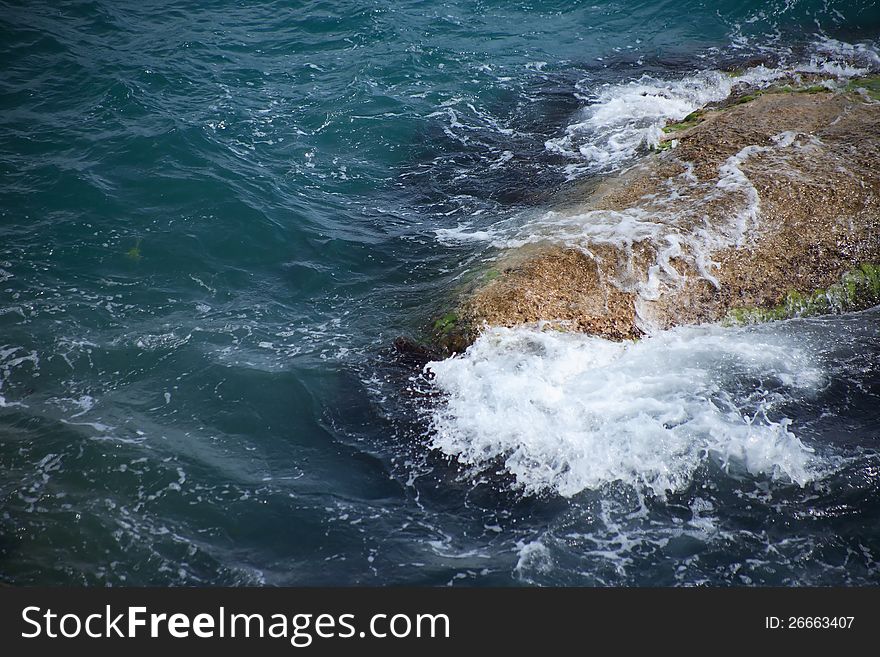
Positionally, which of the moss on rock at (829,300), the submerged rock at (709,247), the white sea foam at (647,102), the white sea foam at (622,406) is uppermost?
the white sea foam at (647,102)

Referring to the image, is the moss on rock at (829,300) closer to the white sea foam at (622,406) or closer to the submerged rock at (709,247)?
the submerged rock at (709,247)

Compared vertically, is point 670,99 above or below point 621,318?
above

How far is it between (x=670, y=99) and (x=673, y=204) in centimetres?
539

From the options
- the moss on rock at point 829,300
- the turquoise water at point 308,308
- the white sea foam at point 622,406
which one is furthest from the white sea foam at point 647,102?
the white sea foam at point 622,406

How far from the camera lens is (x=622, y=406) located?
319 inches

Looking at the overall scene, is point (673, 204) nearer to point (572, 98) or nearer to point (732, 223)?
point (732, 223)

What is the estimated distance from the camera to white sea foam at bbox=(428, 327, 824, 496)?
24.7 feet

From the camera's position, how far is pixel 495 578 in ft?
21.6

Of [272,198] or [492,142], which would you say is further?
[492,142]

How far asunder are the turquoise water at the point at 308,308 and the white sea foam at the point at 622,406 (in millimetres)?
172

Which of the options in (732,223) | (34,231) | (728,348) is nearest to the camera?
(728,348)

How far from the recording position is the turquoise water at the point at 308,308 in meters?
6.91

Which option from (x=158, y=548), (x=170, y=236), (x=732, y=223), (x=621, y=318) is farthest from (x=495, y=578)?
(x=170, y=236)

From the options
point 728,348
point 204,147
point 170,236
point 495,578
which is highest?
point 204,147
